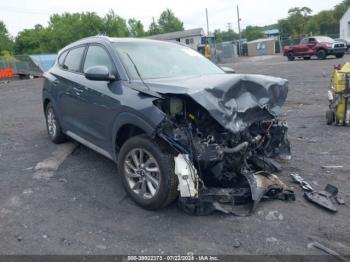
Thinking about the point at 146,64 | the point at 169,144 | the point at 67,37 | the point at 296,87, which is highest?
the point at 67,37

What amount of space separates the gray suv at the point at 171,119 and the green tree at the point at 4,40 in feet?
239

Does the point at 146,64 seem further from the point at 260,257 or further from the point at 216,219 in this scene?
the point at 260,257

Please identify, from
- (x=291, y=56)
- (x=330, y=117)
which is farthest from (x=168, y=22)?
(x=330, y=117)

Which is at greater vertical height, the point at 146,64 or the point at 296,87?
the point at 146,64

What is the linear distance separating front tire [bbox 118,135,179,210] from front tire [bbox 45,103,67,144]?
2.69 metres

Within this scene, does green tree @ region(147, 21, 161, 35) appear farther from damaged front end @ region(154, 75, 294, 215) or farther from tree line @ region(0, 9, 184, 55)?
damaged front end @ region(154, 75, 294, 215)

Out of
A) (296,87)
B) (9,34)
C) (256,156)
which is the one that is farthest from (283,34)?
(256,156)

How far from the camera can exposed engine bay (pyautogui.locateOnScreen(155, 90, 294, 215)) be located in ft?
12.2

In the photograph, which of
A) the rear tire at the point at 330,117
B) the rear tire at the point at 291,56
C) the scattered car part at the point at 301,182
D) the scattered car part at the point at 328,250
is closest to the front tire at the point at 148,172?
the scattered car part at the point at 328,250

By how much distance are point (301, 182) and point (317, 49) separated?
27764mm

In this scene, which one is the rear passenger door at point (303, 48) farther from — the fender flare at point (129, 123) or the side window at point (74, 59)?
the fender flare at point (129, 123)

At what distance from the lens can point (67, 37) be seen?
65.9 metres

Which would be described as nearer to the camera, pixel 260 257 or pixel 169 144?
pixel 260 257

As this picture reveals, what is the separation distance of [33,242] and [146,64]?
8.09ft
